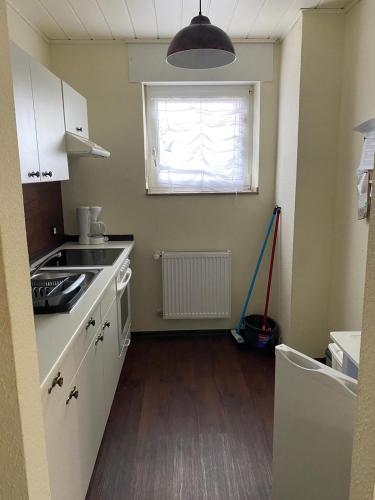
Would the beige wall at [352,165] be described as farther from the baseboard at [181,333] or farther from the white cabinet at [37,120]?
the white cabinet at [37,120]

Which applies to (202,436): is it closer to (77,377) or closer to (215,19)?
(77,377)

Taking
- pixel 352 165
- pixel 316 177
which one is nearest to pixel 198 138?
pixel 316 177

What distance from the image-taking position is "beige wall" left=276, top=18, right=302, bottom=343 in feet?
8.25

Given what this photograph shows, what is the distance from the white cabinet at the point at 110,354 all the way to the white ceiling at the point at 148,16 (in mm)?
1796

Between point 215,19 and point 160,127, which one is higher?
point 215,19

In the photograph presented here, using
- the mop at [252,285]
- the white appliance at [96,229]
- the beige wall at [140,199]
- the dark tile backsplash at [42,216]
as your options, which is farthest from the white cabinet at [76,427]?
the mop at [252,285]

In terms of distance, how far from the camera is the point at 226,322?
10.7 feet

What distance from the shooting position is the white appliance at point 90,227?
2869mm

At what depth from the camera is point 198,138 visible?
303 centimetres

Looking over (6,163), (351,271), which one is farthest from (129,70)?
(6,163)

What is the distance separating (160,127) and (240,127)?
668 mm

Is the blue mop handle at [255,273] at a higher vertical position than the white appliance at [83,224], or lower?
lower

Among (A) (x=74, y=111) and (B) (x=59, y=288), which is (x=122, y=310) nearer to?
(B) (x=59, y=288)

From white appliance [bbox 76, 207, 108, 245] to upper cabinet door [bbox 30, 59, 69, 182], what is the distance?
73 cm
